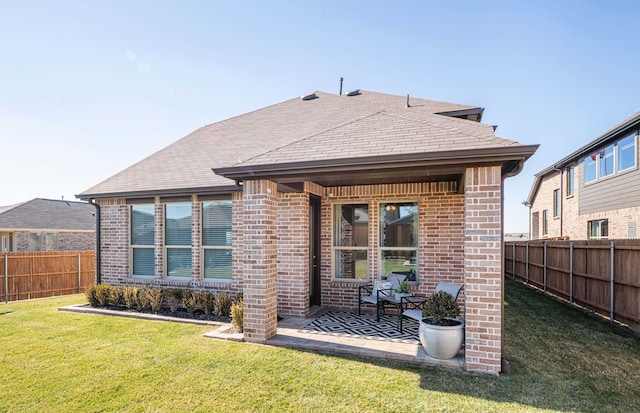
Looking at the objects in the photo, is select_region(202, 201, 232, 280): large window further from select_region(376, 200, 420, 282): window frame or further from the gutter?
select_region(376, 200, 420, 282): window frame

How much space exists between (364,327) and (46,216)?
20518mm

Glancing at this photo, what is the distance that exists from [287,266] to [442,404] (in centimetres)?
439

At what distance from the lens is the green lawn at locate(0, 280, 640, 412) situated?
382 cm

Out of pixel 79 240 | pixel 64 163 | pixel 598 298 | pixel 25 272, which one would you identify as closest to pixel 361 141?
pixel 598 298

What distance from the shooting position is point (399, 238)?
303 inches

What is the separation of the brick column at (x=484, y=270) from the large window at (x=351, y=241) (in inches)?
135

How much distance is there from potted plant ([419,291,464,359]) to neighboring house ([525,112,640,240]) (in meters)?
10.8

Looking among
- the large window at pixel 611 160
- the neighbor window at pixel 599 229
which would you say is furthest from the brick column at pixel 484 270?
the neighbor window at pixel 599 229

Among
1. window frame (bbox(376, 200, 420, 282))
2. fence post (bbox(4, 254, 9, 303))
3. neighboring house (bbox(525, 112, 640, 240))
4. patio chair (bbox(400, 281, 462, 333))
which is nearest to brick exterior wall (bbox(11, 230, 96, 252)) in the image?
fence post (bbox(4, 254, 9, 303))

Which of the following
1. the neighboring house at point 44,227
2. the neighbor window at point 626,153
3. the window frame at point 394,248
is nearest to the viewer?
the window frame at point 394,248

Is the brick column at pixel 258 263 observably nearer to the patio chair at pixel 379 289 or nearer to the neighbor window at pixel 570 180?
the patio chair at pixel 379 289

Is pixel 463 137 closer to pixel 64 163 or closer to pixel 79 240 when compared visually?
pixel 79 240

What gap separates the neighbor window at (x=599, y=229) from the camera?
13.6 meters

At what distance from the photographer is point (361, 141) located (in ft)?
18.0
